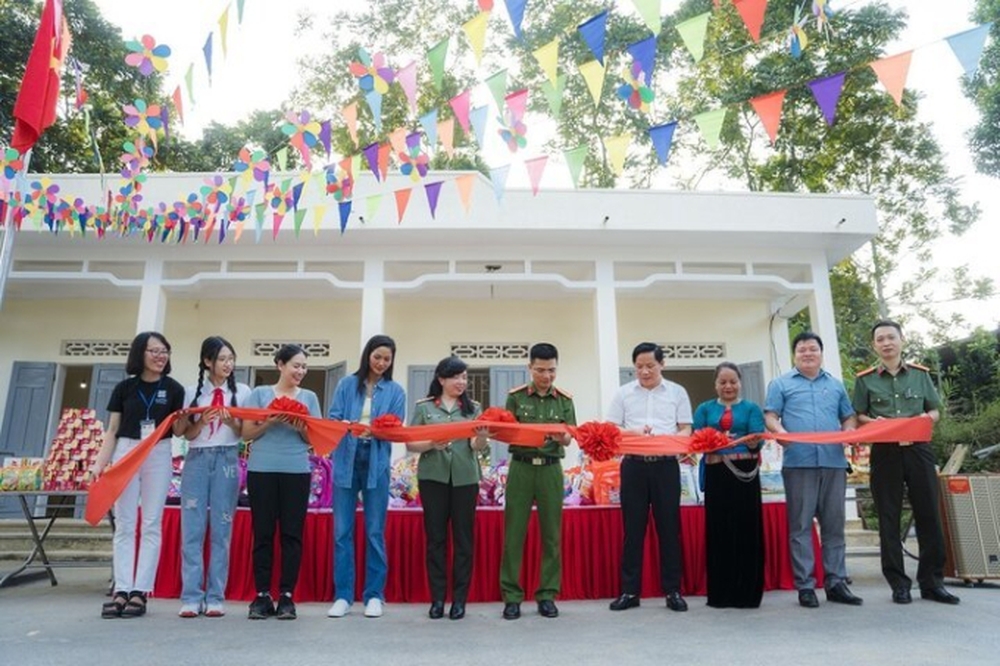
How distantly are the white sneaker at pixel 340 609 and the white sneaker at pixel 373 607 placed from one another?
112mm

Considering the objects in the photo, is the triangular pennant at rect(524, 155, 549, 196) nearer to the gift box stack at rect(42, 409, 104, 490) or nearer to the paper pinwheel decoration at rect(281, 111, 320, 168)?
the paper pinwheel decoration at rect(281, 111, 320, 168)

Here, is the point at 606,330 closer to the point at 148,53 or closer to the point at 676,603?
the point at 676,603

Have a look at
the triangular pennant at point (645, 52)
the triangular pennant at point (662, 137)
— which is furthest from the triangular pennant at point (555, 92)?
the triangular pennant at point (662, 137)

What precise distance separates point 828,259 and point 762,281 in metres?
1.09

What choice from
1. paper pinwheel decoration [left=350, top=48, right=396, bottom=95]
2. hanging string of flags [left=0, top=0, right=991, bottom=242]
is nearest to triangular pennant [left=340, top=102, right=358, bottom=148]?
hanging string of flags [left=0, top=0, right=991, bottom=242]

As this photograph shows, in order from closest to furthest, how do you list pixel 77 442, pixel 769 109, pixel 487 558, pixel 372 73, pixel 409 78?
pixel 769 109, pixel 487 558, pixel 409 78, pixel 372 73, pixel 77 442

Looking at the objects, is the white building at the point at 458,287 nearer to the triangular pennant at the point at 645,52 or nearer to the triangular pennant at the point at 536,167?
the triangular pennant at the point at 536,167

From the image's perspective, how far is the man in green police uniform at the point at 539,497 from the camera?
3.40 meters

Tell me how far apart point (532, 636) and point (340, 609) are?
3.45ft

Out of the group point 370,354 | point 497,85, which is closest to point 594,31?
point 497,85

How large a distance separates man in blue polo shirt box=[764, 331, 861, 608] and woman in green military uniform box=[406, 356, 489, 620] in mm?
1679

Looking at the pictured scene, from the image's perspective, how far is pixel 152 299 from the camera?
7.47 meters

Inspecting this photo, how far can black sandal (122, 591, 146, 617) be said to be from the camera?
326cm

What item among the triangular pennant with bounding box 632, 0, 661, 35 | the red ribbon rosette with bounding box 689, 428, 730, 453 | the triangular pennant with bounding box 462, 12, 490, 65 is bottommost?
the red ribbon rosette with bounding box 689, 428, 730, 453
